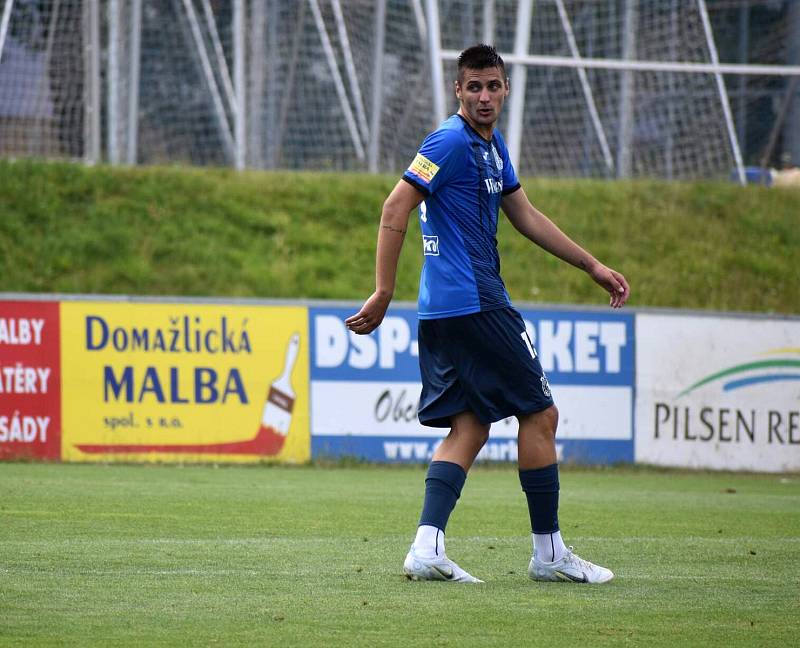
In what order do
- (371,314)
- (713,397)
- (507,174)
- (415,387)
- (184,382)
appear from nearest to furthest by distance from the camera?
(371,314), (507,174), (184,382), (415,387), (713,397)

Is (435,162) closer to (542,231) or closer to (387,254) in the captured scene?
(387,254)

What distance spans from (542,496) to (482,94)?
1.72m

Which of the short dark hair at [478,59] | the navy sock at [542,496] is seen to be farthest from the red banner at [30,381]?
the short dark hair at [478,59]

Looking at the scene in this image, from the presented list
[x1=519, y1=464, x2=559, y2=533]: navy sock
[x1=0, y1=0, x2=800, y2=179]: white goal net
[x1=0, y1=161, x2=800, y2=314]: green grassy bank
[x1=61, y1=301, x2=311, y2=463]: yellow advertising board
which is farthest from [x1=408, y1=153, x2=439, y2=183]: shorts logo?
[x1=0, y1=0, x2=800, y2=179]: white goal net

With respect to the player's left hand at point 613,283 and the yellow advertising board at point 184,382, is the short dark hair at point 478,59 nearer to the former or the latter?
the player's left hand at point 613,283

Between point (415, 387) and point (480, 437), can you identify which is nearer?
point (480, 437)

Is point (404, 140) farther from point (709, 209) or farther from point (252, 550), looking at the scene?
point (252, 550)

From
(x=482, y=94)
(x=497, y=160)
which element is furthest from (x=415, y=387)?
(x=482, y=94)

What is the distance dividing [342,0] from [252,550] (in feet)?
66.1

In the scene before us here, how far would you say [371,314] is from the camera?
18.4 ft

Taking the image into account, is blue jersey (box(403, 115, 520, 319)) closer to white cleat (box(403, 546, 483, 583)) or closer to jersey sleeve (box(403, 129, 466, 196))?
jersey sleeve (box(403, 129, 466, 196))

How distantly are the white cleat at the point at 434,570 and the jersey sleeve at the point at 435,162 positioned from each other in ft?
4.94

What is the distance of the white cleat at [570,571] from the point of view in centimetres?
574

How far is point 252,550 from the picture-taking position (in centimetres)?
645
